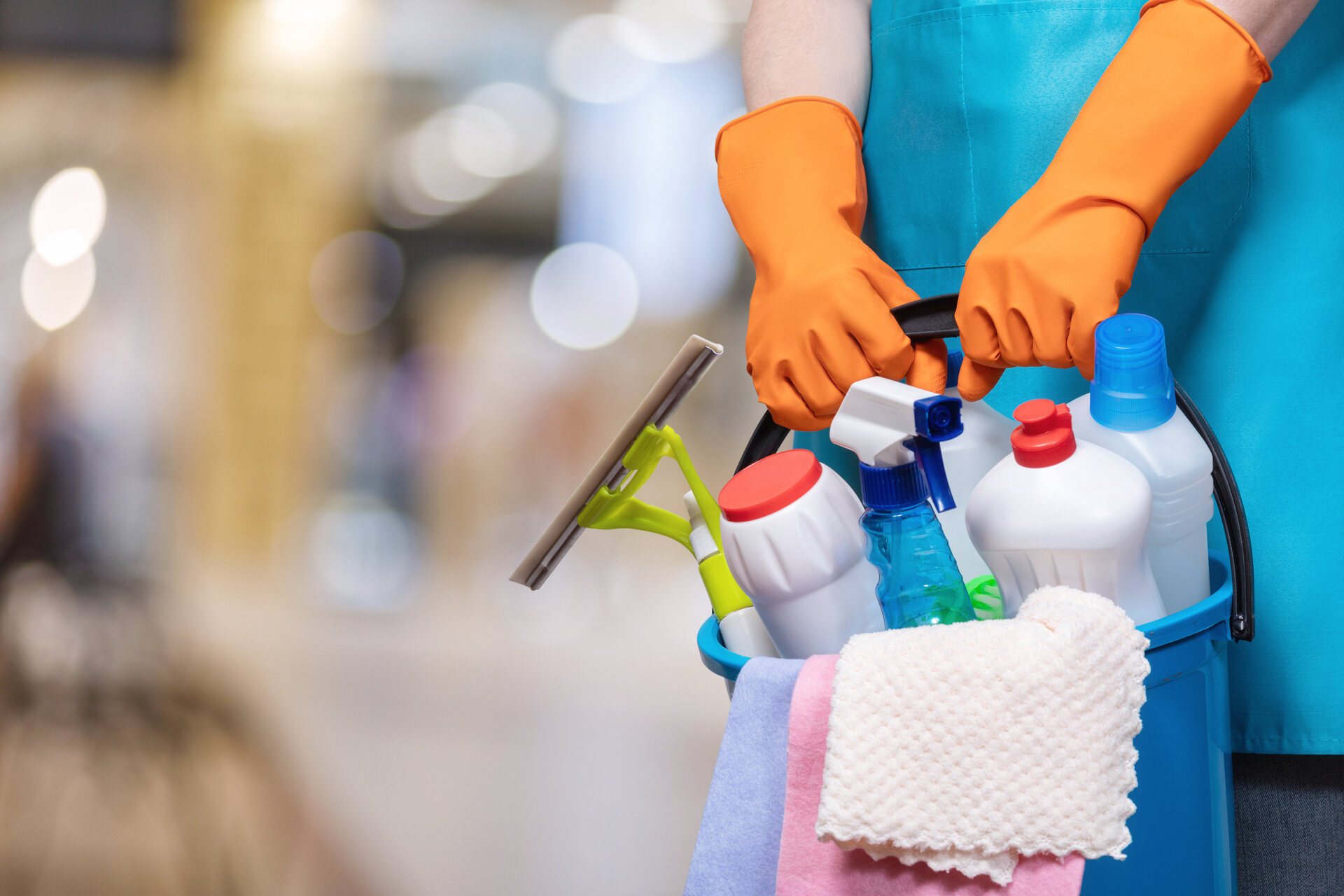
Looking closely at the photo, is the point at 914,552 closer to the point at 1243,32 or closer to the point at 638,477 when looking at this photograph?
the point at 638,477

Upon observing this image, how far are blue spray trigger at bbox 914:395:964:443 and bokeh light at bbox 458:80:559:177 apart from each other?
4.76 ft

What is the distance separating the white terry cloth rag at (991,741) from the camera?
35cm

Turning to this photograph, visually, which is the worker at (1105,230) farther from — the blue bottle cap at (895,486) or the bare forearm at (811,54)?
the blue bottle cap at (895,486)

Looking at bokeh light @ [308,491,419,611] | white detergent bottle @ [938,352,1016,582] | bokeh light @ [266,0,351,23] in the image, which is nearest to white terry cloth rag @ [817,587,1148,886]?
white detergent bottle @ [938,352,1016,582]

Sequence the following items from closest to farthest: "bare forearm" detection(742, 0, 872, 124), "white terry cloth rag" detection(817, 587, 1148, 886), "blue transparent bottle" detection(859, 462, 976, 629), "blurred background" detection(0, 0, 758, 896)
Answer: "white terry cloth rag" detection(817, 587, 1148, 886) → "blue transparent bottle" detection(859, 462, 976, 629) → "bare forearm" detection(742, 0, 872, 124) → "blurred background" detection(0, 0, 758, 896)

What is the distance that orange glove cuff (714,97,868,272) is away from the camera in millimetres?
651

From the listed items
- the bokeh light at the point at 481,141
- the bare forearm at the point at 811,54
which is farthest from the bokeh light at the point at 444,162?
the bare forearm at the point at 811,54

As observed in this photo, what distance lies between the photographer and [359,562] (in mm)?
1729

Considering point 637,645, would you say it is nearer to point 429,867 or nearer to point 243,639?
point 429,867

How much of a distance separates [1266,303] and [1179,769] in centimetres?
35

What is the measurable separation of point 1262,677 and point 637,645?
1156 millimetres

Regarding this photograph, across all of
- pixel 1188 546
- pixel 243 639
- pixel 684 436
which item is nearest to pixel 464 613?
pixel 243 639

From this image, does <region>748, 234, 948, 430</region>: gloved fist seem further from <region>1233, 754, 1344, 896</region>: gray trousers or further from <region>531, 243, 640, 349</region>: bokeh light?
<region>531, 243, 640, 349</region>: bokeh light

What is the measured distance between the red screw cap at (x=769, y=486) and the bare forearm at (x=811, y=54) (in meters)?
0.35
